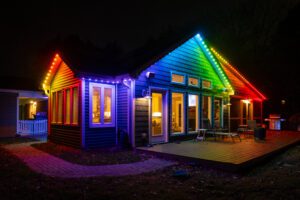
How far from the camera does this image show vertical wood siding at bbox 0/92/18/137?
1482 cm

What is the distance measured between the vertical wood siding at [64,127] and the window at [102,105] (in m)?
0.55

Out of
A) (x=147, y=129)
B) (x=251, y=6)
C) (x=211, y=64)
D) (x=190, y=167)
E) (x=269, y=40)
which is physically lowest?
(x=190, y=167)

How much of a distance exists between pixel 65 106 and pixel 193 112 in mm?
6022

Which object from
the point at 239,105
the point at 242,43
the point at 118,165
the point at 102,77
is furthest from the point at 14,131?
the point at 242,43

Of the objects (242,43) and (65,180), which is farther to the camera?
→ (242,43)

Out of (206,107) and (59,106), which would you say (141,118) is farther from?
(206,107)

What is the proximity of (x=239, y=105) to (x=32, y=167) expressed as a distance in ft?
45.8

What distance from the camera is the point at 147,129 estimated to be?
959 centimetres

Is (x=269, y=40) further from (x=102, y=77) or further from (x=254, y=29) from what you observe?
(x=102, y=77)

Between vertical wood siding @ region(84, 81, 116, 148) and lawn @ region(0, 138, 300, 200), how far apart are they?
294cm

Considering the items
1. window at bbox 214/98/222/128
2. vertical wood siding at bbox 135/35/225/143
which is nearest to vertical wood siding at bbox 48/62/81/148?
vertical wood siding at bbox 135/35/225/143

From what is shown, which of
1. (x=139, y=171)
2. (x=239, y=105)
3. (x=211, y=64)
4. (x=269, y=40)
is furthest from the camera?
(x=269, y=40)

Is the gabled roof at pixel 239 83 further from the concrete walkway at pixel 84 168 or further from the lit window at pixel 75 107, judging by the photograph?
the concrete walkway at pixel 84 168

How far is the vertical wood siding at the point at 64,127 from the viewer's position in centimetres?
959
